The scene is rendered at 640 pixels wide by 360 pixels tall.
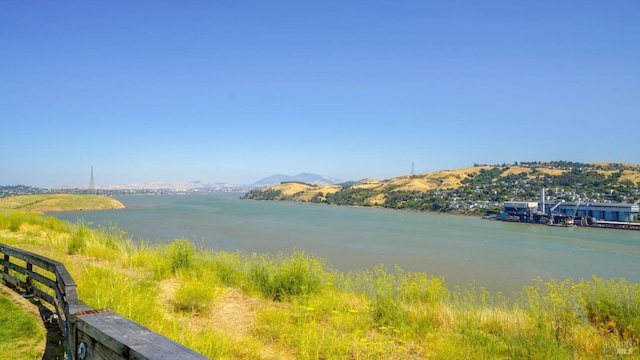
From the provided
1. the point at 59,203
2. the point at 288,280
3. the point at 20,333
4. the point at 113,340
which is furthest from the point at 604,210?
the point at 59,203

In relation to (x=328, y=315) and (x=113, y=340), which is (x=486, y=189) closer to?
(x=328, y=315)

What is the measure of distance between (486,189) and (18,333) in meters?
108

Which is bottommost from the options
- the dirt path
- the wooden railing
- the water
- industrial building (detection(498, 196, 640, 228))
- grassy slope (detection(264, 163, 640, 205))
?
the water

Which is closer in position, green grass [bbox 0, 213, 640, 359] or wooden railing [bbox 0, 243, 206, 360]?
wooden railing [bbox 0, 243, 206, 360]

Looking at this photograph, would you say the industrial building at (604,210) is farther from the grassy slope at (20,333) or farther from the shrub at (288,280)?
the grassy slope at (20,333)

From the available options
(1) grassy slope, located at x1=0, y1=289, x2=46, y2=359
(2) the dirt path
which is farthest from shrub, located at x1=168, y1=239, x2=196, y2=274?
(1) grassy slope, located at x1=0, y1=289, x2=46, y2=359

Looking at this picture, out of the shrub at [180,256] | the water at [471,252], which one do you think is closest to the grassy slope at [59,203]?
the water at [471,252]

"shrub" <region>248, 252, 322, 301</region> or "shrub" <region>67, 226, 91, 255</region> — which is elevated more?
"shrub" <region>67, 226, 91, 255</region>

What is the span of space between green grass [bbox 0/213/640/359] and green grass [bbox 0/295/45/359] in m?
0.66

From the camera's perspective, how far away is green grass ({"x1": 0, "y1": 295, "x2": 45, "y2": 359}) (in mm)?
4152

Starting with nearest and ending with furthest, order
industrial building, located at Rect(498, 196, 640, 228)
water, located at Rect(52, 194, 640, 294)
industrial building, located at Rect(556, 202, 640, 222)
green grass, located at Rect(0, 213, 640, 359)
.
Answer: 1. green grass, located at Rect(0, 213, 640, 359)
2. water, located at Rect(52, 194, 640, 294)
3. industrial building, located at Rect(556, 202, 640, 222)
4. industrial building, located at Rect(498, 196, 640, 228)

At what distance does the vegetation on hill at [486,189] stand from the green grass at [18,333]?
7880 cm

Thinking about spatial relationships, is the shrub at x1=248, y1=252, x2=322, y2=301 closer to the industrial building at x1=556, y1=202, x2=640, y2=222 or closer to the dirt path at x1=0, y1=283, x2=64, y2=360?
the dirt path at x1=0, y1=283, x2=64, y2=360

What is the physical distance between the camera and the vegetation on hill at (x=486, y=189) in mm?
82125
